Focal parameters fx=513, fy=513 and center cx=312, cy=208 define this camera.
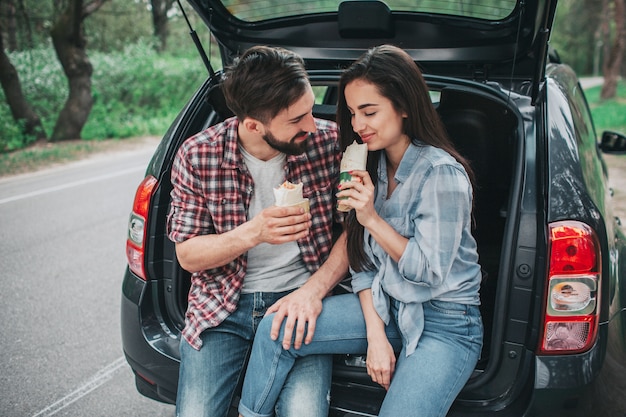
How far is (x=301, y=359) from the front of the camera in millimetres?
1896

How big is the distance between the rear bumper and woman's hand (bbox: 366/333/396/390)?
75cm

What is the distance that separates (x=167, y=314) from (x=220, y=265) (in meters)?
0.40

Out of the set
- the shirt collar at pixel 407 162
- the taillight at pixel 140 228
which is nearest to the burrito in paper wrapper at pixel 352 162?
the shirt collar at pixel 407 162

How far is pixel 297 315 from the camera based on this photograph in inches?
72.5

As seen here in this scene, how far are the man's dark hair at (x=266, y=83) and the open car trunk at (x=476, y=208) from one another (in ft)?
1.09

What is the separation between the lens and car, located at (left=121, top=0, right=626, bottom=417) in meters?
1.59

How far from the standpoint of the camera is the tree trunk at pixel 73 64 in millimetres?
11438

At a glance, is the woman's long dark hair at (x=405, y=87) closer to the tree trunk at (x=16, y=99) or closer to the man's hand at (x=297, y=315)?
the man's hand at (x=297, y=315)

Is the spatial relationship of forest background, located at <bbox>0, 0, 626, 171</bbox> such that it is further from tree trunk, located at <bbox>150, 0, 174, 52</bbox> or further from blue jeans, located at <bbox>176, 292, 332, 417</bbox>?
blue jeans, located at <bbox>176, 292, 332, 417</bbox>

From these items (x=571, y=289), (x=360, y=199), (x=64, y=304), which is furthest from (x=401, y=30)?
(x=64, y=304)

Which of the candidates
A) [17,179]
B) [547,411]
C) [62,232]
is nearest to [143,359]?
[547,411]

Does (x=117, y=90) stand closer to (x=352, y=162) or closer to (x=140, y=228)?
(x=140, y=228)

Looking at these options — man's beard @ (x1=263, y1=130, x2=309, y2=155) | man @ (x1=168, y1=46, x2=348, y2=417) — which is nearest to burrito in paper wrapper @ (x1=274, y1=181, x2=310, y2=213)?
man @ (x1=168, y1=46, x2=348, y2=417)

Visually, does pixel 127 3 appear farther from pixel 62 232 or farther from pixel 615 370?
pixel 615 370
